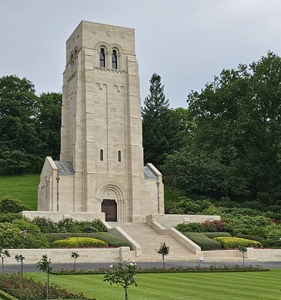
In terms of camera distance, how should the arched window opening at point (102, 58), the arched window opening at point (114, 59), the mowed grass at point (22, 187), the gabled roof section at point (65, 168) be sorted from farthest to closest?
the mowed grass at point (22, 187), the arched window opening at point (114, 59), the arched window opening at point (102, 58), the gabled roof section at point (65, 168)

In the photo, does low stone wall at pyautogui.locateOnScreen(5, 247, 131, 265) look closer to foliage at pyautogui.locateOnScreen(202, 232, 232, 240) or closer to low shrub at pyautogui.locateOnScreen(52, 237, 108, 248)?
low shrub at pyautogui.locateOnScreen(52, 237, 108, 248)

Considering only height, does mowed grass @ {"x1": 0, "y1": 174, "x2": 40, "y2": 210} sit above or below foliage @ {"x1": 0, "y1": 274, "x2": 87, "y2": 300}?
above

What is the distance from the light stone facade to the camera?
4178 cm

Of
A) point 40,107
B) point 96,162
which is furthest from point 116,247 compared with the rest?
point 40,107

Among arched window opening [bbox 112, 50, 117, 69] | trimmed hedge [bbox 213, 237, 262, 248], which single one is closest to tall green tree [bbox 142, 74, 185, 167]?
arched window opening [bbox 112, 50, 117, 69]

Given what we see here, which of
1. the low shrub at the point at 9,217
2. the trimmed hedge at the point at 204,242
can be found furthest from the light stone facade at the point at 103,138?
the trimmed hedge at the point at 204,242

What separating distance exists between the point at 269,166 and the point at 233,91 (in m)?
8.11

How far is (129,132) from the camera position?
146ft

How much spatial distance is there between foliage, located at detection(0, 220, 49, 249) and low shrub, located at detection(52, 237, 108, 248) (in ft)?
2.46

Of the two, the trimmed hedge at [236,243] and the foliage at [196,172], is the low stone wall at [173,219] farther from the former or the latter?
the foliage at [196,172]

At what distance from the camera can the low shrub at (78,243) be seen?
91.0 feet

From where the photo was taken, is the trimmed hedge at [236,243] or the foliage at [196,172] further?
the foliage at [196,172]

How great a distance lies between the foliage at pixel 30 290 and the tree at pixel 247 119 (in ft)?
109

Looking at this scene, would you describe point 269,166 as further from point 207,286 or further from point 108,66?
point 207,286
